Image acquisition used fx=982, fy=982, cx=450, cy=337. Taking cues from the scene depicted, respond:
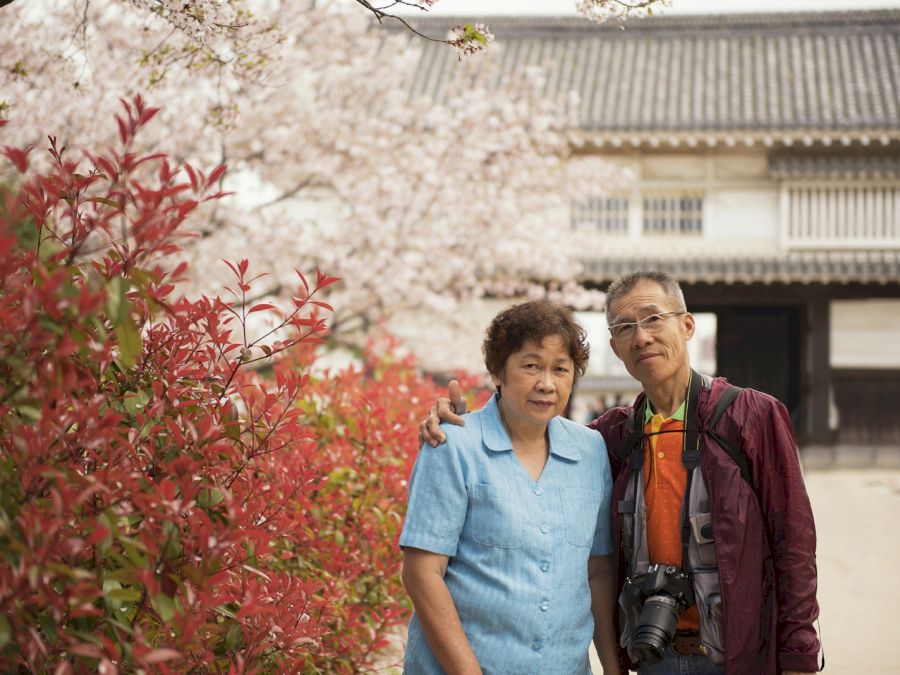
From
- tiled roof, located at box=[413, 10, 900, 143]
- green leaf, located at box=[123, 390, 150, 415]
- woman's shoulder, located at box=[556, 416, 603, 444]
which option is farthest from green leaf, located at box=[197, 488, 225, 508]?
tiled roof, located at box=[413, 10, 900, 143]

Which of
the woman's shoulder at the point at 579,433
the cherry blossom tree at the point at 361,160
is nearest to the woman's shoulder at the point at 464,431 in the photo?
the woman's shoulder at the point at 579,433

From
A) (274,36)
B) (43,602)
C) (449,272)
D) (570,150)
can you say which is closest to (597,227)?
(570,150)

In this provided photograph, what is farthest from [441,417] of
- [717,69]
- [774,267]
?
[717,69]

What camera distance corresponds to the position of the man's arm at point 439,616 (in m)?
2.42

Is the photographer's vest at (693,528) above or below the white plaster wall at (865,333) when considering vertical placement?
below

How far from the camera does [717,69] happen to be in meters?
19.5

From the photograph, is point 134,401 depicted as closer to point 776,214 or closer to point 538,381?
point 538,381

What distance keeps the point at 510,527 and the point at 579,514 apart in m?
0.24

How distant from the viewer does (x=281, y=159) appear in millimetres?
11789

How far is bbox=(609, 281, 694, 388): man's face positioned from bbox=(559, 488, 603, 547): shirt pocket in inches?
16.2

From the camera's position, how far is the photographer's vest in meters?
2.64

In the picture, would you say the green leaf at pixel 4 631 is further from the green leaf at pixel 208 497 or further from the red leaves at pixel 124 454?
the green leaf at pixel 208 497

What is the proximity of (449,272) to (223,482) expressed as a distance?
11.7 meters

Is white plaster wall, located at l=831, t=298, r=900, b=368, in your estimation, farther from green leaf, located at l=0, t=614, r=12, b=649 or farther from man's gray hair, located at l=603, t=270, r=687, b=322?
green leaf, located at l=0, t=614, r=12, b=649
